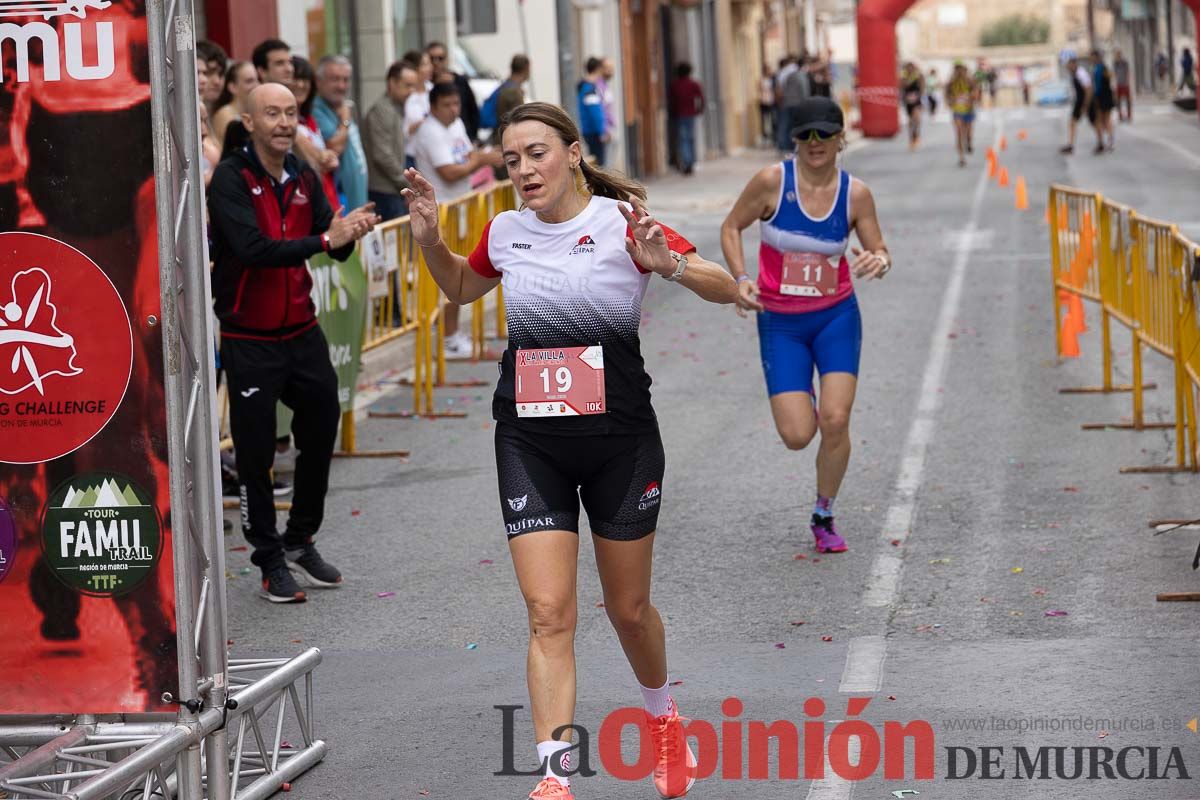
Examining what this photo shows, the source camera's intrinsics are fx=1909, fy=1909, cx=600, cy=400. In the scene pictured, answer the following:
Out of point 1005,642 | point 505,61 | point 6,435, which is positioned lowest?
point 1005,642

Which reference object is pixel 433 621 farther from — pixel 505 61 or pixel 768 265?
pixel 505 61

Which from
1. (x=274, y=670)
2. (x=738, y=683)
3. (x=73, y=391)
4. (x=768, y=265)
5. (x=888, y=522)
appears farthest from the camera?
(x=888, y=522)

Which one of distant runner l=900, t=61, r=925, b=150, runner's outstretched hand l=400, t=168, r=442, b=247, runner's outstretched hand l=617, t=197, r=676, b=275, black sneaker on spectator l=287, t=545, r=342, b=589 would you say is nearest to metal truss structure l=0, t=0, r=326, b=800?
runner's outstretched hand l=400, t=168, r=442, b=247

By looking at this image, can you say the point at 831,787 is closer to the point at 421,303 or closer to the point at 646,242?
the point at 646,242

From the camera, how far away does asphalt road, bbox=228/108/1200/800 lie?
5.96 metres

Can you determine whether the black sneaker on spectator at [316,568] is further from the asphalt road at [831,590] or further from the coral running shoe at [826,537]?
the coral running shoe at [826,537]

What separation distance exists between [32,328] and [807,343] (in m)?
4.23

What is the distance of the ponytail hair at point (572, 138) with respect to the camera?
5.31 m

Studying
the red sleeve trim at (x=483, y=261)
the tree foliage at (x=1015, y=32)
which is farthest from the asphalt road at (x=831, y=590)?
the tree foliage at (x=1015, y=32)

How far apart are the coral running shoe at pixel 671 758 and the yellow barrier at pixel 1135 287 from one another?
14.1 ft

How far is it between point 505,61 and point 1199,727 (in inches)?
1077

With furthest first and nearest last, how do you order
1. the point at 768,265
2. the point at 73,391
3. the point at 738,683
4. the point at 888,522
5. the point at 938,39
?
the point at 938,39 → the point at 888,522 → the point at 768,265 → the point at 738,683 → the point at 73,391

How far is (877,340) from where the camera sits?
15102 mm

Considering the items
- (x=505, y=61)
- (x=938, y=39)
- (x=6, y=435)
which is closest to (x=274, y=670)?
(x=6, y=435)
